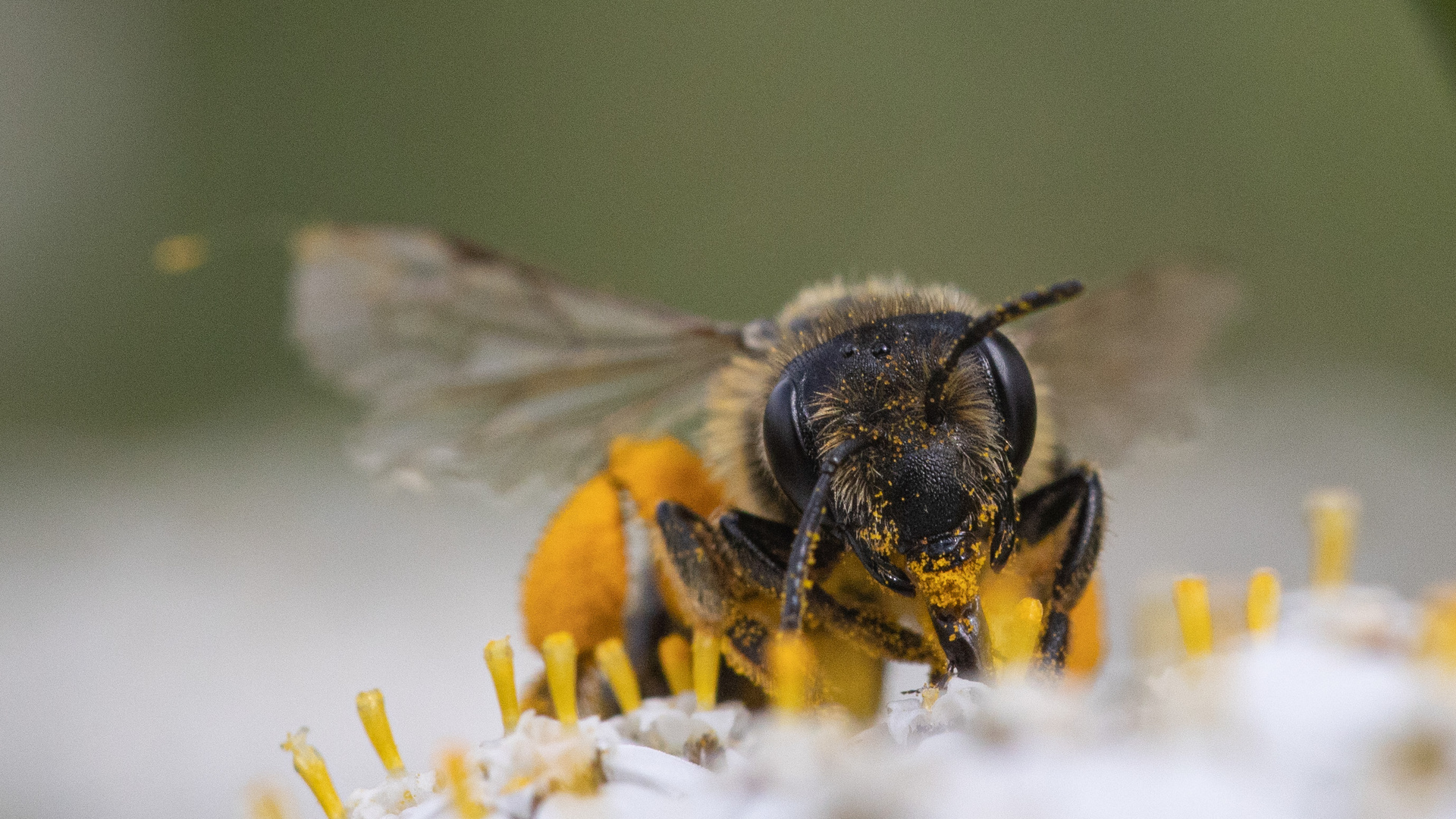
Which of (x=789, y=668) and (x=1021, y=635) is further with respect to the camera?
(x=1021, y=635)

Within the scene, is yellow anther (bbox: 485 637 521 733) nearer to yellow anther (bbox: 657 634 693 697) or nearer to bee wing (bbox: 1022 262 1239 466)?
yellow anther (bbox: 657 634 693 697)

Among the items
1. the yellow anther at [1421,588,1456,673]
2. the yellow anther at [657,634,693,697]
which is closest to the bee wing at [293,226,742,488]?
the yellow anther at [657,634,693,697]

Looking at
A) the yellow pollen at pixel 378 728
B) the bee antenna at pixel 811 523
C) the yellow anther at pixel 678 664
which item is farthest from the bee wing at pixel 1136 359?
the yellow pollen at pixel 378 728

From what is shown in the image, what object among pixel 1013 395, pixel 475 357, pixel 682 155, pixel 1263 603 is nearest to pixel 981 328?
pixel 1013 395

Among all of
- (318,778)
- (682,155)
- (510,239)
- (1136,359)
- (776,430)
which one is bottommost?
(318,778)

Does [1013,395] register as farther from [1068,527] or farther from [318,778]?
[318,778]

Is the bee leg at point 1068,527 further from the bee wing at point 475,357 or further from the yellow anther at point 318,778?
the yellow anther at point 318,778
